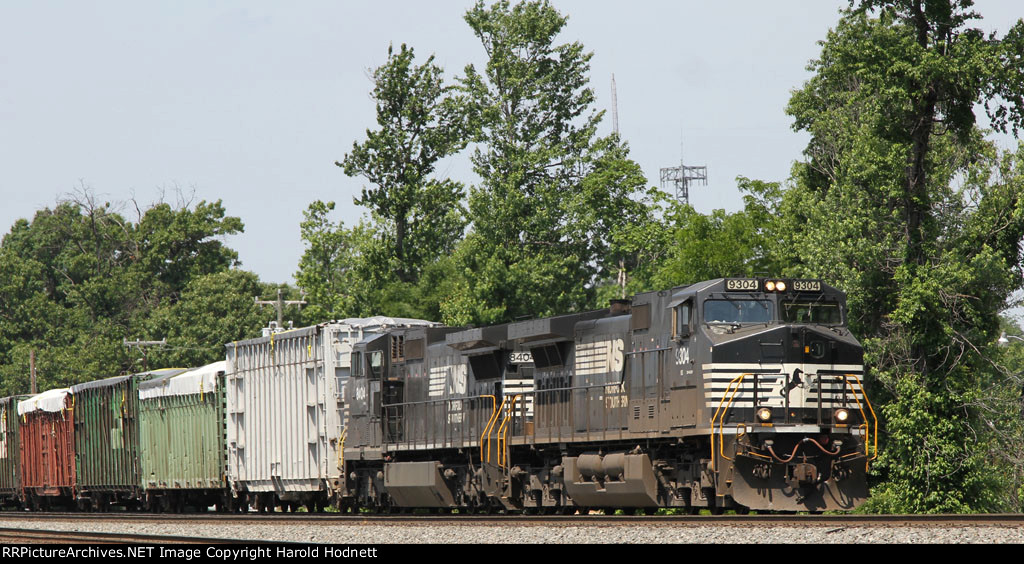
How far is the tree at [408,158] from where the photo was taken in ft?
159

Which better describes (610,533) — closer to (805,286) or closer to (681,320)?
(681,320)

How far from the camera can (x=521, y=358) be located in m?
21.9

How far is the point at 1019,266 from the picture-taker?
27.2 metres

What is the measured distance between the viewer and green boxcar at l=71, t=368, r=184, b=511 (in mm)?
32094

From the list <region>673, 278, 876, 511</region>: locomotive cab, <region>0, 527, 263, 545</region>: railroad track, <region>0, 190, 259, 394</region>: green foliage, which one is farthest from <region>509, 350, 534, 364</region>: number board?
<region>0, 190, 259, 394</region>: green foliage

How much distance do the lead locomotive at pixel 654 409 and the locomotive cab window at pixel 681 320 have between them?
19 millimetres

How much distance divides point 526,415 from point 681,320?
4404mm

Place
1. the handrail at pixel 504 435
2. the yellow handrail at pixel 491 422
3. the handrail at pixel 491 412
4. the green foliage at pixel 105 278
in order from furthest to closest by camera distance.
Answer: the green foliage at pixel 105 278, the handrail at pixel 491 412, the yellow handrail at pixel 491 422, the handrail at pixel 504 435

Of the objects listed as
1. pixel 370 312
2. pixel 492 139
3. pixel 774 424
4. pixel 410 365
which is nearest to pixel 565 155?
pixel 492 139

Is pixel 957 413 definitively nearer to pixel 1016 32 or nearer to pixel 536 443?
pixel 1016 32

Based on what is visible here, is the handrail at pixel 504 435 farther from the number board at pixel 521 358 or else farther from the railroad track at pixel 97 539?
the railroad track at pixel 97 539

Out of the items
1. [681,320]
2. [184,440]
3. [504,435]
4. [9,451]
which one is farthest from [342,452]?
[9,451]

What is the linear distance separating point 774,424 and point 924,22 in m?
13.1

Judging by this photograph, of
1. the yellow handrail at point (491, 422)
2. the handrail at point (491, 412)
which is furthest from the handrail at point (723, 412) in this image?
the handrail at point (491, 412)
